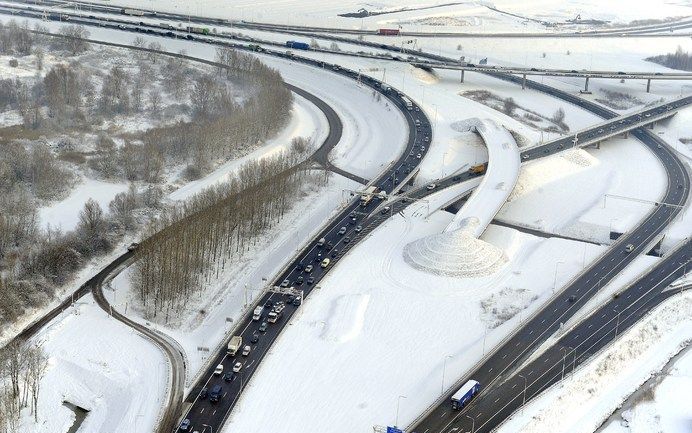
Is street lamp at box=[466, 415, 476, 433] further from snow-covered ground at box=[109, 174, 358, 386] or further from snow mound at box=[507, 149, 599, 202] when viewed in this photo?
snow mound at box=[507, 149, 599, 202]

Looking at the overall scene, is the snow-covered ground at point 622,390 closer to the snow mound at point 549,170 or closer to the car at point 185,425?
the car at point 185,425

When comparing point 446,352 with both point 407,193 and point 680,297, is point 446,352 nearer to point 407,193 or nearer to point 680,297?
point 680,297

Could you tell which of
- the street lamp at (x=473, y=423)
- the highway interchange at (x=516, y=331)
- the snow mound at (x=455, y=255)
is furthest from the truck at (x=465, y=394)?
the snow mound at (x=455, y=255)

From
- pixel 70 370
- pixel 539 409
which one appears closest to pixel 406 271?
pixel 539 409

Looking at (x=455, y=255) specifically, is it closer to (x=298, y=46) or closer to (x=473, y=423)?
(x=473, y=423)

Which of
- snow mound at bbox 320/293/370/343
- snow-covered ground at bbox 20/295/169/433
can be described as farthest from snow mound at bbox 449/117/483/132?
snow-covered ground at bbox 20/295/169/433
